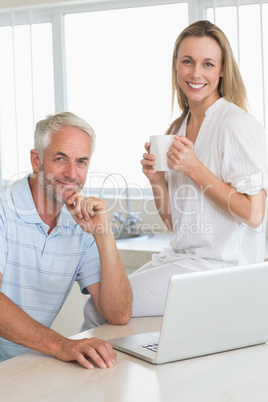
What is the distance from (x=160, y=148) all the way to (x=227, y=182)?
0.78 ft

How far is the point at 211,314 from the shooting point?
3.69 ft

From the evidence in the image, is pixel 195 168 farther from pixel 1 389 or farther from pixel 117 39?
pixel 117 39

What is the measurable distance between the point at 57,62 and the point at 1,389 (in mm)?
2656

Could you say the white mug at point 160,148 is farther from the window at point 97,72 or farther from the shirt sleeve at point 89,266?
the window at point 97,72

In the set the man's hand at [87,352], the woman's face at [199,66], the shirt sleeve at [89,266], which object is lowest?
the man's hand at [87,352]

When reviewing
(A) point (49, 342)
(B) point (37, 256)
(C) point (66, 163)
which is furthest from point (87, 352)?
(C) point (66, 163)

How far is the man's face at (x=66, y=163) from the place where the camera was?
5.38 ft

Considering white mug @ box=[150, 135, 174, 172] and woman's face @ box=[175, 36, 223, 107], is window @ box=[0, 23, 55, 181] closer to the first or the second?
woman's face @ box=[175, 36, 223, 107]

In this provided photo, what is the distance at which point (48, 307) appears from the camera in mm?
1669

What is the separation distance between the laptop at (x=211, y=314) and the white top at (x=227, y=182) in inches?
19.3

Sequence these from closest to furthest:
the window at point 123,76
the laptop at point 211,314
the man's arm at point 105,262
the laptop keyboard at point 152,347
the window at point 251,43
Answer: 1. the laptop at point 211,314
2. the laptop keyboard at point 152,347
3. the man's arm at point 105,262
4. the window at point 251,43
5. the window at point 123,76

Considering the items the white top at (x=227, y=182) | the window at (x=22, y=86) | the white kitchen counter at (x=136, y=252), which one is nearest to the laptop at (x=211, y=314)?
the white top at (x=227, y=182)

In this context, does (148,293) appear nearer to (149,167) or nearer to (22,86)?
(149,167)

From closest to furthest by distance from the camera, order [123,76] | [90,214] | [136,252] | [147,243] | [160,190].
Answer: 1. [90,214]
2. [160,190]
3. [136,252]
4. [147,243]
5. [123,76]
